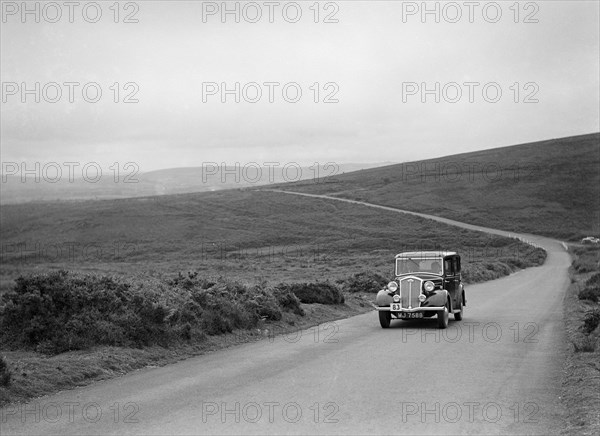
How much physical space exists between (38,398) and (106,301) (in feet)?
16.9

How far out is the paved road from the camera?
939cm

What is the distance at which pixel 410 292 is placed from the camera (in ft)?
71.4

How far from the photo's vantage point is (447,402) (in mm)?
10781

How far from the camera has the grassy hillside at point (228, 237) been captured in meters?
72.5

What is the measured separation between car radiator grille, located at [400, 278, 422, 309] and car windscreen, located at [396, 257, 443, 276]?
96 centimetres

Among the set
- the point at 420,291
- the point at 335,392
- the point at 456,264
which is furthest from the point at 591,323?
the point at 335,392

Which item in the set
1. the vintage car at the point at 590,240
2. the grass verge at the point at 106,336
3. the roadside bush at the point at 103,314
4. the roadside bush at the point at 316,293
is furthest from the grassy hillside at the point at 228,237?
the roadside bush at the point at 103,314

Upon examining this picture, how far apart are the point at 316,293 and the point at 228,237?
76201 mm

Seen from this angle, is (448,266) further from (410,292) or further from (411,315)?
(411,315)

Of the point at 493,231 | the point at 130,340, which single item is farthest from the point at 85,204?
the point at 130,340

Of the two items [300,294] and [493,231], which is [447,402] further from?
[493,231]

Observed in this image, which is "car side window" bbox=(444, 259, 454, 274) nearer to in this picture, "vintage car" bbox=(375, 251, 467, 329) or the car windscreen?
"vintage car" bbox=(375, 251, 467, 329)

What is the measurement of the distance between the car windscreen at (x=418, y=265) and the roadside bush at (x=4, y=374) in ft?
46.3

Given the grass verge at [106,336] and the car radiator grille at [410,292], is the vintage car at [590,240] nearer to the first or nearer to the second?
the car radiator grille at [410,292]
